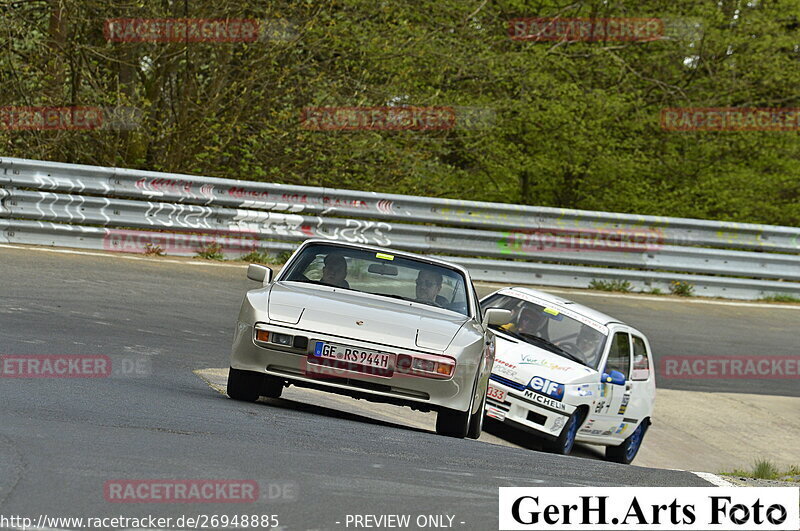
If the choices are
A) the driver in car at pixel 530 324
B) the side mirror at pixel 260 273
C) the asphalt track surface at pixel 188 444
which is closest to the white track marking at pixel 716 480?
the asphalt track surface at pixel 188 444

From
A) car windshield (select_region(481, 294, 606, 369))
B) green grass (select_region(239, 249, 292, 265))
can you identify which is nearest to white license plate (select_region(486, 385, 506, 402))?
car windshield (select_region(481, 294, 606, 369))

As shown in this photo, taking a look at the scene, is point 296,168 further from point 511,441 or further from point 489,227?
point 511,441

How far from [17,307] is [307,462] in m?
6.50

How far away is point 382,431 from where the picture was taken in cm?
871

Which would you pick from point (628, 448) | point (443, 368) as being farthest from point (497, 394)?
point (443, 368)

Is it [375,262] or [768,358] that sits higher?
[375,262]

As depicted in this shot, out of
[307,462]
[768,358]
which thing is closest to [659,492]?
[307,462]

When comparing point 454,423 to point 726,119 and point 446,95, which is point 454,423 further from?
point 726,119

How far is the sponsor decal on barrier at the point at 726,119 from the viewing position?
2527 centimetres

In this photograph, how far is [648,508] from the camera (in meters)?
6.07

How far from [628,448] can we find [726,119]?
45.4 feet

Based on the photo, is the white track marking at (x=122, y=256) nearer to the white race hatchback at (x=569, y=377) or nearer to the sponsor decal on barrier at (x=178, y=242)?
the sponsor decal on barrier at (x=178, y=242)

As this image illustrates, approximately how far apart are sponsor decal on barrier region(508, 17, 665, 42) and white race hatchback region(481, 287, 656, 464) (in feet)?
40.2

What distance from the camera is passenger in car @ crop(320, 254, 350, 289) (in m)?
9.77
